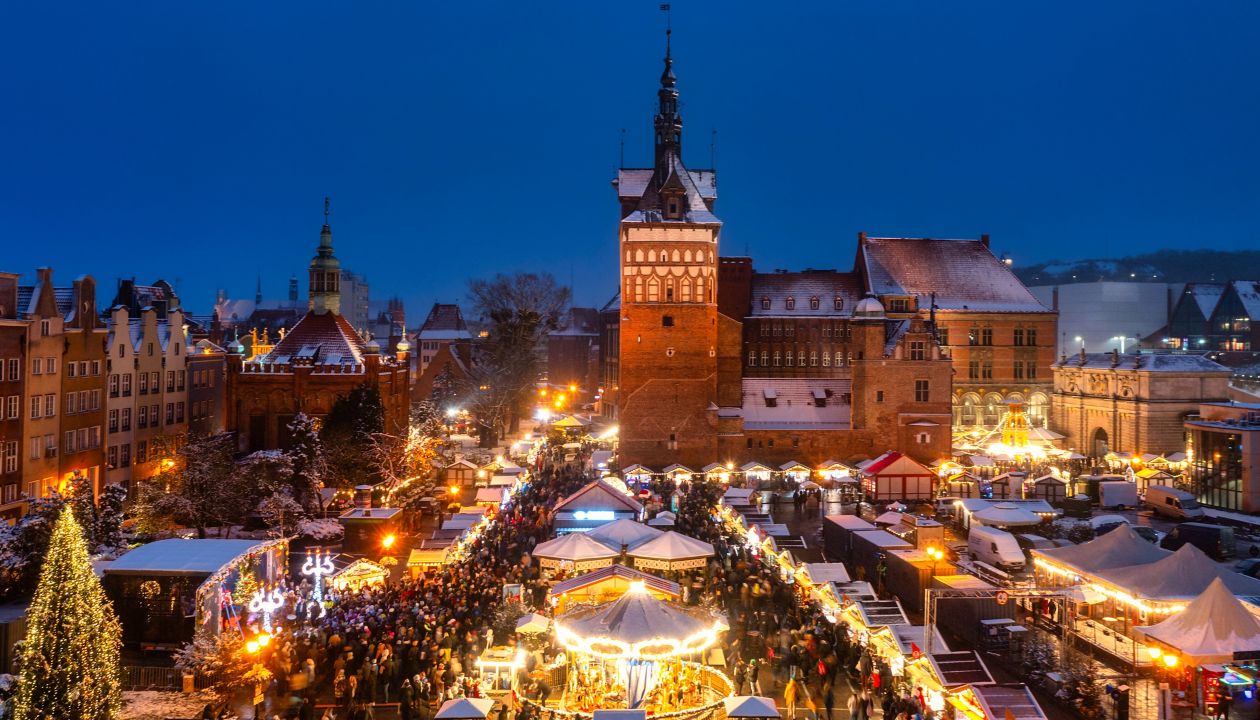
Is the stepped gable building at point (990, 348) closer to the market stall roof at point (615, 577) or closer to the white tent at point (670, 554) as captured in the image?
the white tent at point (670, 554)

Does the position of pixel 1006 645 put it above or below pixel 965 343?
below

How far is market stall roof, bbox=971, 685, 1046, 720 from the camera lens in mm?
13953

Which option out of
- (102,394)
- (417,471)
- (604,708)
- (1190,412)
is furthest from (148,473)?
(1190,412)

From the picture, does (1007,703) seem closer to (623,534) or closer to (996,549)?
(623,534)

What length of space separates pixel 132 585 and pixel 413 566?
7208 millimetres

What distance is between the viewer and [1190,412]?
47781 millimetres

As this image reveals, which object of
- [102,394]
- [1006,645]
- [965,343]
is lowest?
[1006,645]

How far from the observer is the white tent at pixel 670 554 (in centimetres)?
2273

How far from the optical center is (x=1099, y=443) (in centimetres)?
5197

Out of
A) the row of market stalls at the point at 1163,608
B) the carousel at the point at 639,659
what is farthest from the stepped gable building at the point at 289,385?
the row of market stalls at the point at 1163,608

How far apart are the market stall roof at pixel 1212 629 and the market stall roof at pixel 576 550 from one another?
12201mm

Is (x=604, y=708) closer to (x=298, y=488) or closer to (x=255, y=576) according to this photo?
(x=255, y=576)

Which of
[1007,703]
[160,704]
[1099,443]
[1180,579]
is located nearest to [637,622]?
[1007,703]

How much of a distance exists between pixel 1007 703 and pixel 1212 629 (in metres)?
6.49
